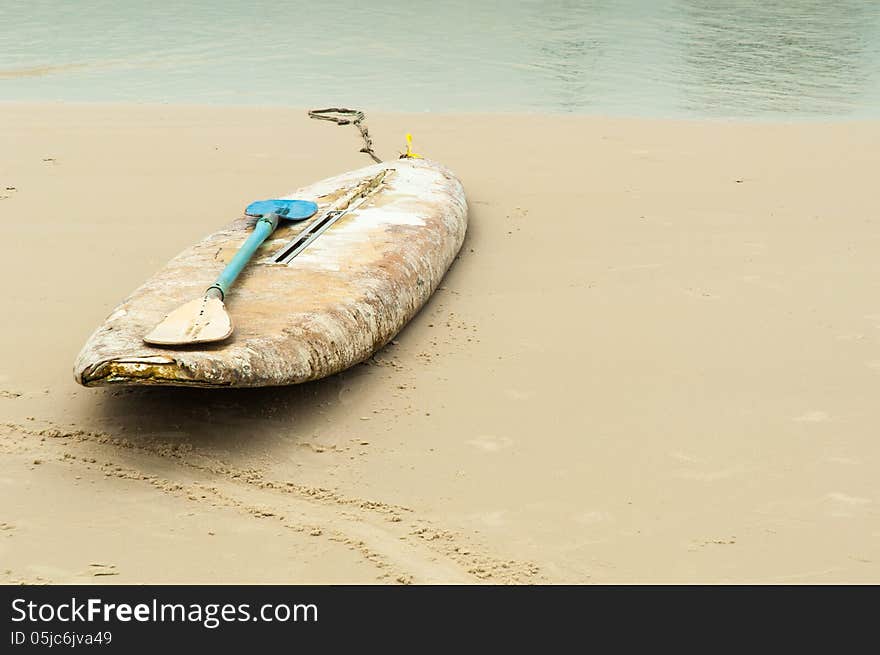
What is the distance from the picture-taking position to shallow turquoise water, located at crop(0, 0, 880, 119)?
36.4 feet

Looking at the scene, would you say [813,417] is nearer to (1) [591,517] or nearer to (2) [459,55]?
(1) [591,517]

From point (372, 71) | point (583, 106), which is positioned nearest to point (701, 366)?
point (583, 106)

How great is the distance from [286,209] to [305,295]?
1.11 m

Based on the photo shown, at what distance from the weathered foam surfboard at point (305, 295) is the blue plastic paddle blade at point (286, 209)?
0.19 ft

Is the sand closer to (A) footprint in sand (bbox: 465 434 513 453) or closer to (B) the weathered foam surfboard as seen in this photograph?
(A) footprint in sand (bbox: 465 434 513 453)

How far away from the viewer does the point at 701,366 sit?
13.8ft

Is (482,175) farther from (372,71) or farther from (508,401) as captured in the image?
(372,71)

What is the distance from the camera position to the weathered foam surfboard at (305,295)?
10.8 feet

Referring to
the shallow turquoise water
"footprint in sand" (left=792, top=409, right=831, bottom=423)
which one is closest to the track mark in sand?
"footprint in sand" (left=792, top=409, right=831, bottom=423)

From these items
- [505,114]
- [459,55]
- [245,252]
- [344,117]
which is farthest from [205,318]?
[459,55]

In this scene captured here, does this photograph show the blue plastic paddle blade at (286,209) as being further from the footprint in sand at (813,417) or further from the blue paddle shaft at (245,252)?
the footprint in sand at (813,417)

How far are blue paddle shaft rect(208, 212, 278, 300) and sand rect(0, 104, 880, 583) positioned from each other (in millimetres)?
484

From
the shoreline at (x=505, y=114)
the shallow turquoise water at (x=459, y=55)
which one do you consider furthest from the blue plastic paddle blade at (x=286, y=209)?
the shallow turquoise water at (x=459, y=55)

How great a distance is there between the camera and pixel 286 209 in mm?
5008
